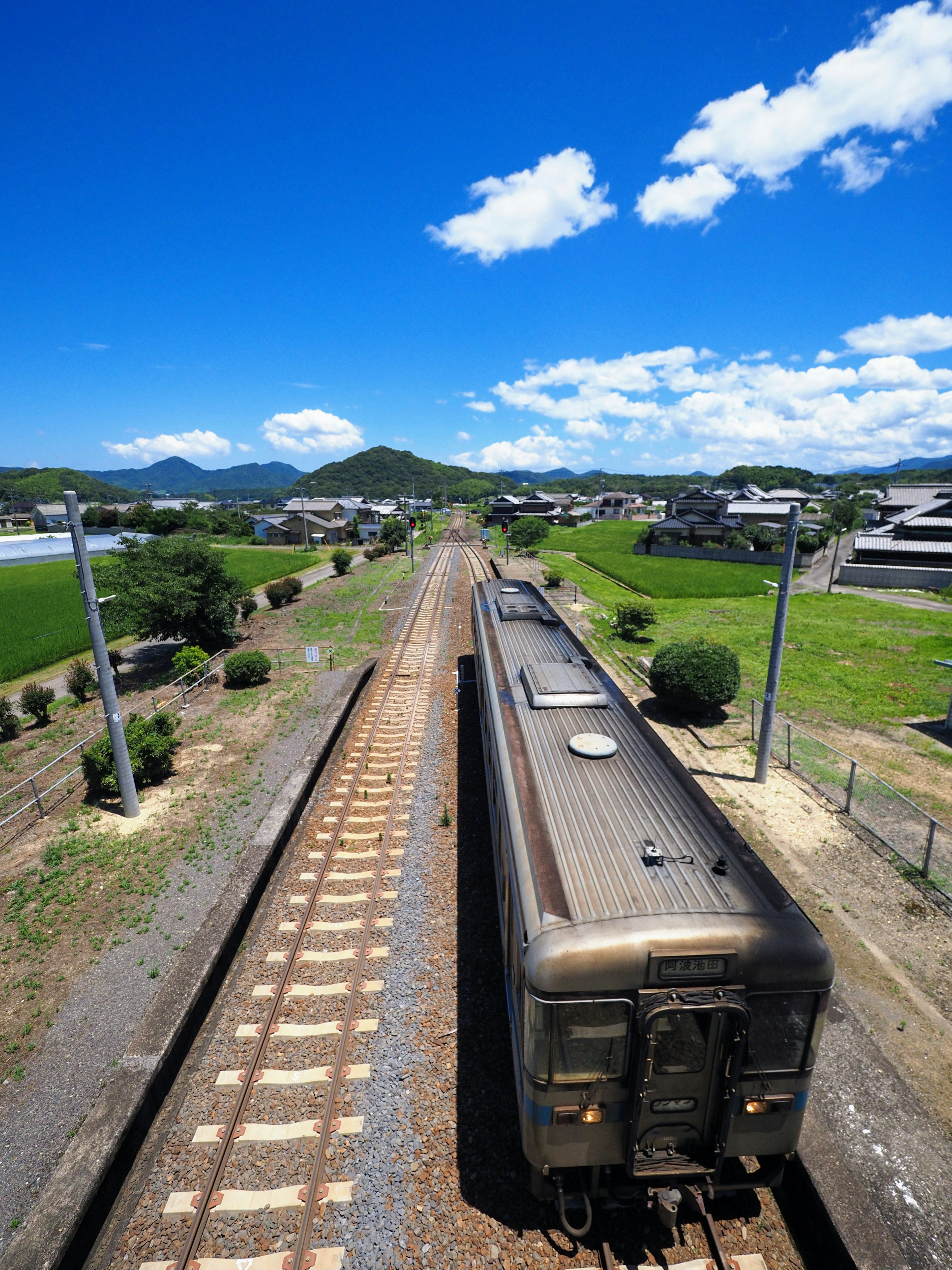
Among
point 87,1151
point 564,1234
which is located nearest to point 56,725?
point 87,1151

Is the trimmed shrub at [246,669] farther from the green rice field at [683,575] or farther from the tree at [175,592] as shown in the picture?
the green rice field at [683,575]

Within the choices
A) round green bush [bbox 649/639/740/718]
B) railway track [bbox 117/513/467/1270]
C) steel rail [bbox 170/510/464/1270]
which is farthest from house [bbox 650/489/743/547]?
railway track [bbox 117/513/467/1270]

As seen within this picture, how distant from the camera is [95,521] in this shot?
4122 inches

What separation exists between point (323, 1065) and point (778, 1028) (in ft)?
19.9

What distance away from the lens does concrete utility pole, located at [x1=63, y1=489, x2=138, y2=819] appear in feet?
38.8

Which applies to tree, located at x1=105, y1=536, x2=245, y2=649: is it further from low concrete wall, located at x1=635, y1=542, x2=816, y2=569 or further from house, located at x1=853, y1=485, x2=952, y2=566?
house, located at x1=853, y1=485, x2=952, y2=566

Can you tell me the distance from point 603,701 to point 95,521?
120 m

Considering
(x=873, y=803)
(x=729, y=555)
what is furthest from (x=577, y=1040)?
Answer: (x=729, y=555)

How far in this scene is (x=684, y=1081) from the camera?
17.1 feet

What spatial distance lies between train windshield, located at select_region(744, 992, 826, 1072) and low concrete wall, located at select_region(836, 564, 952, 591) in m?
51.0

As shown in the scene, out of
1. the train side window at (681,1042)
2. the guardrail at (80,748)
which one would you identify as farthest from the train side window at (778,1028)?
the guardrail at (80,748)

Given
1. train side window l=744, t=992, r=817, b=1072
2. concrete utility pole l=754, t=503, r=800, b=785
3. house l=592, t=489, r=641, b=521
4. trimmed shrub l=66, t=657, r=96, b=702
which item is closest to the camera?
train side window l=744, t=992, r=817, b=1072

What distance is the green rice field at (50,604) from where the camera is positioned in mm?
28531

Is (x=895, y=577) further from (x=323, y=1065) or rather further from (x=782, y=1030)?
(x=323, y=1065)
